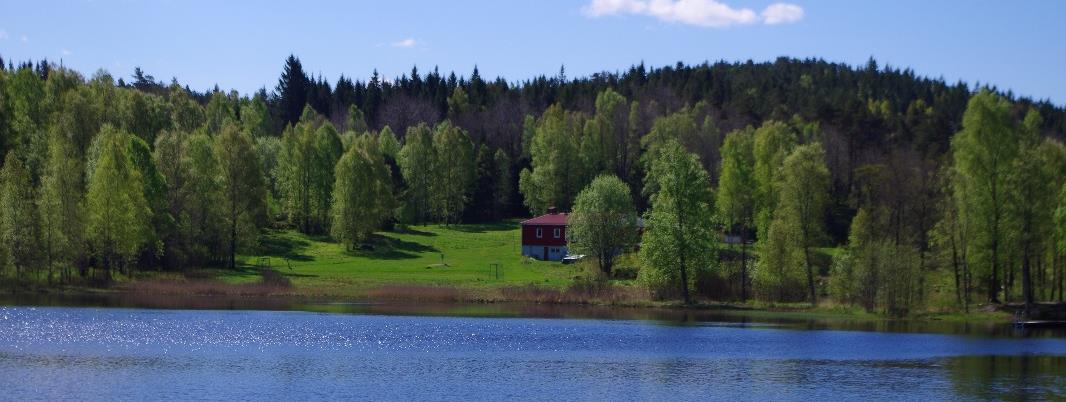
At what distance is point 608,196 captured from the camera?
94.5m

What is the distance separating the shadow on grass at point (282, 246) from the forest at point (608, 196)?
2.13m

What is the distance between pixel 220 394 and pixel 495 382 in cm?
1015

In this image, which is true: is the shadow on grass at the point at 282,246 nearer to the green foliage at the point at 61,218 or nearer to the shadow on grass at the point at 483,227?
the green foliage at the point at 61,218

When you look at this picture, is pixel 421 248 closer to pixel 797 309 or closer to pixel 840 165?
pixel 797 309

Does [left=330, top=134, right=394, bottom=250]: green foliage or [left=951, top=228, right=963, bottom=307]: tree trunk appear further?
[left=330, top=134, right=394, bottom=250]: green foliage

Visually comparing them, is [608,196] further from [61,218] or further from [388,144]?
[388,144]

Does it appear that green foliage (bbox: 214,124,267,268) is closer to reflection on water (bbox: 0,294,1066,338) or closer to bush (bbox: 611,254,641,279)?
reflection on water (bbox: 0,294,1066,338)

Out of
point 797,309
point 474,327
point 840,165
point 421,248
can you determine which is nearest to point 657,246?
point 797,309

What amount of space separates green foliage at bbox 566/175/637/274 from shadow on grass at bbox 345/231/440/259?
20.0 meters

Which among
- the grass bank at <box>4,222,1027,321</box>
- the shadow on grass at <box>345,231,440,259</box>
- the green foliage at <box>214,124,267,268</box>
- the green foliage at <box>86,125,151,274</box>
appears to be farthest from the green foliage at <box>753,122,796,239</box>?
the green foliage at <box>86,125,151,274</box>

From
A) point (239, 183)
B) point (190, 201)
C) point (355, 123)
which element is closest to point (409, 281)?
point (190, 201)

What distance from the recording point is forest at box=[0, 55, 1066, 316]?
74.0 metres

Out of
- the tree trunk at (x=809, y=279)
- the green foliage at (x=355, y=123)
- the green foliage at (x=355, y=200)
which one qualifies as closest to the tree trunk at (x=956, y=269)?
the tree trunk at (x=809, y=279)

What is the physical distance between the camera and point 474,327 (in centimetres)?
6353
